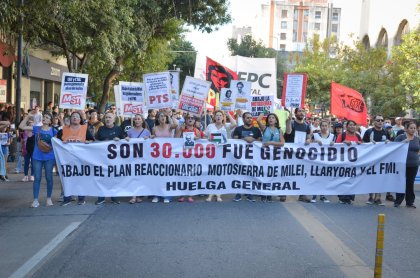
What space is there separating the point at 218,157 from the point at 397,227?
3.56 metres

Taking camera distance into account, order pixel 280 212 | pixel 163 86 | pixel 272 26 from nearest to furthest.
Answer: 1. pixel 280 212
2. pixel 163 86
3. pixel 272 26

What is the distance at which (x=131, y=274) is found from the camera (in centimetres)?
587

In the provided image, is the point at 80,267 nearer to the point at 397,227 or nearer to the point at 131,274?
the point at 131,274

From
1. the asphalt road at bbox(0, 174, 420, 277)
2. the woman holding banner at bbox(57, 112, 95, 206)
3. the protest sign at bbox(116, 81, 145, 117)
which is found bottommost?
the asphalt road at bbox(0, 174, 420, 277)

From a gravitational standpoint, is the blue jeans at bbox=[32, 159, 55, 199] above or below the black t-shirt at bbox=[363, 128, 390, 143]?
below

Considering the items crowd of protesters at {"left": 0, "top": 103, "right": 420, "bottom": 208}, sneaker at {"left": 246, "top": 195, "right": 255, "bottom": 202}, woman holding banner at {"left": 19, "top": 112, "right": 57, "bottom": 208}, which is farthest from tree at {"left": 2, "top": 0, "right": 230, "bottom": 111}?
sneaker at {"left": 246, "top": 195, "right": 255, "bottom": 202}

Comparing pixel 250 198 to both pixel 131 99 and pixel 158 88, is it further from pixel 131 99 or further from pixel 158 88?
pixel 131 99

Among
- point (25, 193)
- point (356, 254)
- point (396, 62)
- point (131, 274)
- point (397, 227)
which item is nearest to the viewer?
point (131, 274)

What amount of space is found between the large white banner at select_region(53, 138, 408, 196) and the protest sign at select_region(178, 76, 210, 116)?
2.02 meters

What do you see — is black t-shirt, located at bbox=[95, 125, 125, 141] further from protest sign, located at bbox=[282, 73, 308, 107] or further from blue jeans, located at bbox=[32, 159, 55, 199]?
protest sign, located at bbox=[282, 73, 308, 107]

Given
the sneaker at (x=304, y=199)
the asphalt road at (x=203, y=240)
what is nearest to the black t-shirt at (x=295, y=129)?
the sneaker at (x=304, y=199)

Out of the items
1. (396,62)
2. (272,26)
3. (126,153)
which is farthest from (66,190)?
(272,26)

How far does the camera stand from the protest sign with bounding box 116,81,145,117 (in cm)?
1284

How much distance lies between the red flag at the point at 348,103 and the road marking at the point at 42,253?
6.97m
